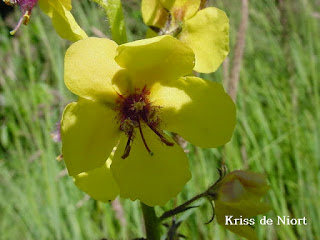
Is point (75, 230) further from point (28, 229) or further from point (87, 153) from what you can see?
point (87, 153)

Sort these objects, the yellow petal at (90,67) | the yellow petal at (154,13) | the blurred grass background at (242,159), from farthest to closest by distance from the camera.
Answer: the blurred grass background at (242,159) → the yellow petal at (154,13) → the yellow petal at (90,67)

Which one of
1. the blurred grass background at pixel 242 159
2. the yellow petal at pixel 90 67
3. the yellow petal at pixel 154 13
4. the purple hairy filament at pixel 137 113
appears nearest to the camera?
the yellow petal at pixel 90 67

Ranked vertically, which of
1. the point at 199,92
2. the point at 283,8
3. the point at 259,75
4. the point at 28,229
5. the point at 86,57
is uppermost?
the point at 86,57

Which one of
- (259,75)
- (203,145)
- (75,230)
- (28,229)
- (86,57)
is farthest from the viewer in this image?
(259,75)

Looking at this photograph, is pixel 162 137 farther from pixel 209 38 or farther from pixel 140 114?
A: pixel 209 38

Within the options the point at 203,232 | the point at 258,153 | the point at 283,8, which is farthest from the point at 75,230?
the point at 283,8

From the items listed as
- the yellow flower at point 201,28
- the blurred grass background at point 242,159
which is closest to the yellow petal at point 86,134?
the yellow flower at point 201,28

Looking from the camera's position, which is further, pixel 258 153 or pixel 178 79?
pixel 258 153

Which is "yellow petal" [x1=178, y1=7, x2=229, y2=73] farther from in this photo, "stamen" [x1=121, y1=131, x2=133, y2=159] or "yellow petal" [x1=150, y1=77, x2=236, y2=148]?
"stamen" [x1=121, y1=131, x2=133, y2=159]

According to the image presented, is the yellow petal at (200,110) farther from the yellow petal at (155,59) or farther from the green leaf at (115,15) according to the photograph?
the green leaf at (115,15)
